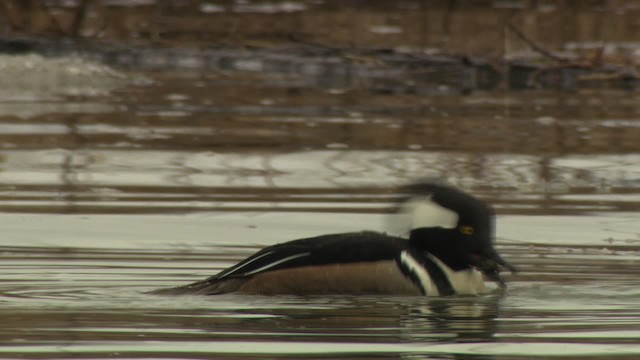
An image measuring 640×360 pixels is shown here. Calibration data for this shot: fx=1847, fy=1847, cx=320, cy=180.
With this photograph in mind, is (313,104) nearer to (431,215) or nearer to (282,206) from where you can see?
(282,206)

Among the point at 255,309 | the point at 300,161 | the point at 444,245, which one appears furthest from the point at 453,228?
the point at 300,161

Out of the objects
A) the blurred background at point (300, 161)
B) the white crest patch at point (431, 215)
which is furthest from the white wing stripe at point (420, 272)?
the white crest patch at point (431, 215)

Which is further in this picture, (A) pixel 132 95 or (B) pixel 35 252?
(A) pixel 132 95

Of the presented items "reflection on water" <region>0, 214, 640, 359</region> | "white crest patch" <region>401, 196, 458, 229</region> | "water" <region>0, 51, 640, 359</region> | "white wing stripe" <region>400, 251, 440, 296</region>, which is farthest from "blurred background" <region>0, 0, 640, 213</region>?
"white wing stripe" <region>400, 251, 440, 296</region>

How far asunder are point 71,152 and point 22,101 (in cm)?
442

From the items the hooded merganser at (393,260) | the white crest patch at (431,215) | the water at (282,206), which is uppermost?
the white crest patch at (431,215)

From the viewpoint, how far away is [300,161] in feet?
48.2

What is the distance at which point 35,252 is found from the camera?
10.1 metres

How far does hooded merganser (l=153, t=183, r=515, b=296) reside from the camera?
8836mm

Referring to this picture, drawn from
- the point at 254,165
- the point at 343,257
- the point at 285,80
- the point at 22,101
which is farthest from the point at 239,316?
the point at 285,80

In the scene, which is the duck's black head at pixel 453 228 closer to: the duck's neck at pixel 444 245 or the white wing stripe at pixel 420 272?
the duck's neck at pixel 444 245

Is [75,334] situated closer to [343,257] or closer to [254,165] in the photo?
[343,257]

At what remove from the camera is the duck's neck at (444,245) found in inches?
362

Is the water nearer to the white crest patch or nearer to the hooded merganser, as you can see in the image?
the hooded merganser
